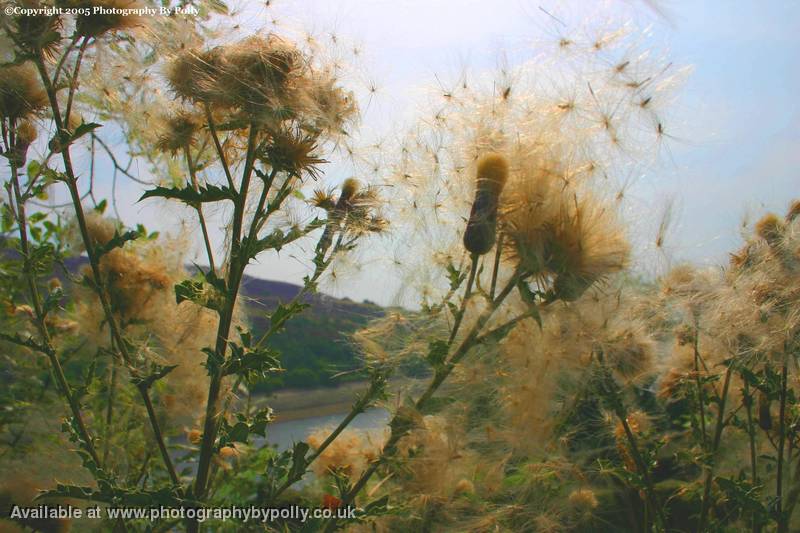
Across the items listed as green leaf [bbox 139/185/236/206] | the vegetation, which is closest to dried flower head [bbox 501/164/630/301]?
the vegetation

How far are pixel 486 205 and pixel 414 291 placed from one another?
18.8 inches

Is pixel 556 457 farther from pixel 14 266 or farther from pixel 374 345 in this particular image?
pixel 14 266

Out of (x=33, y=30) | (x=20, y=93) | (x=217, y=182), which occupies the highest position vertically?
(x=33, y=30)

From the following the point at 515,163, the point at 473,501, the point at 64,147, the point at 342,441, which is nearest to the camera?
the point at 64,147

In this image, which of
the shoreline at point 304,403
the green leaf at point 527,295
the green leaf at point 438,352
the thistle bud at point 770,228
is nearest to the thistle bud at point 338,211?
the green leaf at point 438,352

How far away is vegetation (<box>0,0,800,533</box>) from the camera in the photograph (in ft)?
5.21

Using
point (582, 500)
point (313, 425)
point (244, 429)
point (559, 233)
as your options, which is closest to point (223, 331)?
point (244, 429)

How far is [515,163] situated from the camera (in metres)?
1.69

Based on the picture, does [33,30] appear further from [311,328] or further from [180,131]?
[311,328]

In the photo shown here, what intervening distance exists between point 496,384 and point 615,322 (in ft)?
1.29

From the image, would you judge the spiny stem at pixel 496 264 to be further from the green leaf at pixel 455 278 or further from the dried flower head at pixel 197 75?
the dried flower head at pixel 197 75

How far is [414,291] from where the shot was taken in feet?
6.64

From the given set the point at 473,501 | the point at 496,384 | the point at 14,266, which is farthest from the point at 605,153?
the point at 14,266

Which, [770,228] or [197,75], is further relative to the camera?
[770,228]
